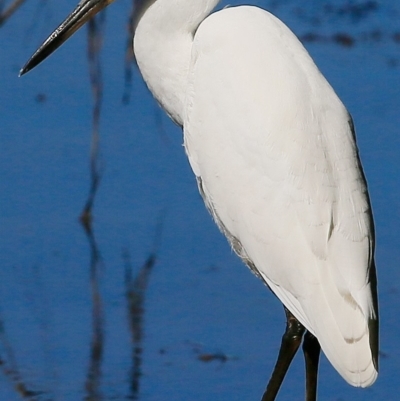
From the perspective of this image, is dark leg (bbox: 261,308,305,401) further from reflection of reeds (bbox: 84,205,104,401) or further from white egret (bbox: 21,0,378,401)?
reflection of reeds (bbox: 84,205,104,401)

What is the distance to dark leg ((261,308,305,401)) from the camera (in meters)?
3.85

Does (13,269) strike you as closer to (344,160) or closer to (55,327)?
(55,327)

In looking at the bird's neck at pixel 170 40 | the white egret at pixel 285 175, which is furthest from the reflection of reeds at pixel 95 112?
the white egret at pixel 285 175

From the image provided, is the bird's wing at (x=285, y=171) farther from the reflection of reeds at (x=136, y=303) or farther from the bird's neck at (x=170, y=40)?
the reflection of reeds at (x=136, y=303)

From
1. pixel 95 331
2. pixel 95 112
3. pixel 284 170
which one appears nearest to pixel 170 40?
pixel 284 170

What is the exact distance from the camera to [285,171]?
3.62 m

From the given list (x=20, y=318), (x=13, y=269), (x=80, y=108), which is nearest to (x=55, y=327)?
(x=20, y=318)

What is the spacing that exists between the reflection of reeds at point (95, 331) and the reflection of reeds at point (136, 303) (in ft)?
0.32

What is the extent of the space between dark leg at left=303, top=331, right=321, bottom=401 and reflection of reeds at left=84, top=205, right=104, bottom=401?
641 mm

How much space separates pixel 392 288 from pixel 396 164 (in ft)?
3.18

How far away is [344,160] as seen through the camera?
3.66 meters

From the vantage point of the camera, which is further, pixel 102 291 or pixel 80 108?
pixel 80 108

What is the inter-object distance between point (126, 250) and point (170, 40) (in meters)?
1.29

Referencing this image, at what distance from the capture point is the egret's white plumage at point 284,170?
3.51 metres
